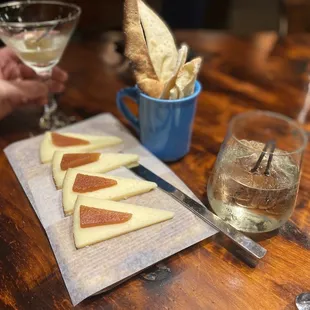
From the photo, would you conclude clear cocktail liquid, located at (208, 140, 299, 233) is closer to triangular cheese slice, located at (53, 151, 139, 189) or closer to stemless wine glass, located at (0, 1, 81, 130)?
triangular cheese slice, located at (53, 151, 139, 189)

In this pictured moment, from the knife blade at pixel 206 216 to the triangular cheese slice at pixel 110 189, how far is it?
0.02 m

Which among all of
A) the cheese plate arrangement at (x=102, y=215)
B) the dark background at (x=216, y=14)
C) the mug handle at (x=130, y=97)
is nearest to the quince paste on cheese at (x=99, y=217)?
the cheese plate arrangement at (x=102, y=215)

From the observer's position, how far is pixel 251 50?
46.4 inches

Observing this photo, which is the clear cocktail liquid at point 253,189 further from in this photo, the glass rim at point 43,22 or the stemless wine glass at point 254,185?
the glass rim at point 43,22

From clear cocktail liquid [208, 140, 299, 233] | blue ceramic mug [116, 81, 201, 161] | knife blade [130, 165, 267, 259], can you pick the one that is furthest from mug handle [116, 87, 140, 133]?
clear cocktail liquid [208, 140, 299, 233]

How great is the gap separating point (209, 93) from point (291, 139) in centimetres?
26

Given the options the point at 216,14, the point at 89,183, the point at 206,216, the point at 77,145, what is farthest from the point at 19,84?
the point at 216,14

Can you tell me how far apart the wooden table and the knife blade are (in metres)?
0.02

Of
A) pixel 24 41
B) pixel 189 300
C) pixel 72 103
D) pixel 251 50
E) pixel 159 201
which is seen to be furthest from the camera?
pixel 251 50

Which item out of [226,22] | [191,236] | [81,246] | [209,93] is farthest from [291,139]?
[226,22]

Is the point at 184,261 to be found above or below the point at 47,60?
below

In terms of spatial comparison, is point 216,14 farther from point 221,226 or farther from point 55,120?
point 221,226

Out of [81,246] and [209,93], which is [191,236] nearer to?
[81,246]

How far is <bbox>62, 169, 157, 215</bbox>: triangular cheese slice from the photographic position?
0.55m
